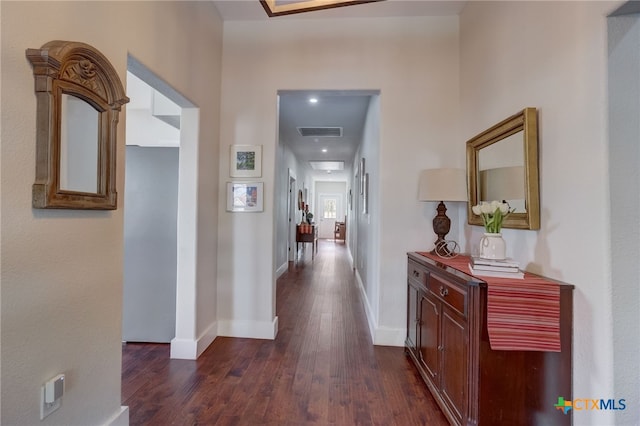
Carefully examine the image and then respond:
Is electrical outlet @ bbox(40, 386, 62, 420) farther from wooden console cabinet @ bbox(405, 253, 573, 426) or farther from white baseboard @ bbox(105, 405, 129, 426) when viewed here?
wooden console cabinet @ bbox(405, 253, 573, 426)

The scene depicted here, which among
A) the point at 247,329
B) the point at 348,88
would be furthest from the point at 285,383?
the point at 348,88

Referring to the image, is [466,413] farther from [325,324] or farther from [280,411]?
[325,324]

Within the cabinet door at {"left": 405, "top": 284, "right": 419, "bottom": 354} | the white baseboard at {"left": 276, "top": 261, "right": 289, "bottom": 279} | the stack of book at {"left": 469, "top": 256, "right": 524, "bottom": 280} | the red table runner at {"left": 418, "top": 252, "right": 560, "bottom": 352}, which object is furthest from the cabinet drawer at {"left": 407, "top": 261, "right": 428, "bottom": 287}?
the white baseboard at {"left": 276, "top": 261, "right": 289, "bottom": 279}

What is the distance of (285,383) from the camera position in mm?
2021

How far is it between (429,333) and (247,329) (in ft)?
5.47

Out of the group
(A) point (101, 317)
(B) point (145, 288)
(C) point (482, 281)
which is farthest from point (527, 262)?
(B) point (145, 288)

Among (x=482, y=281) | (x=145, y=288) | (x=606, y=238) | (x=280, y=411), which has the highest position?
(x=606, y=238)

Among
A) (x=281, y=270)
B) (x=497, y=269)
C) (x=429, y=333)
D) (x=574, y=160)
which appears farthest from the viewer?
(x=281, y=270)

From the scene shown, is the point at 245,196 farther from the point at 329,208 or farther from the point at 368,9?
the point at 329,208

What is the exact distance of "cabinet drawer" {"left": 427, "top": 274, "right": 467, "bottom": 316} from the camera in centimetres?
151

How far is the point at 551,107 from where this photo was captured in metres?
1.46

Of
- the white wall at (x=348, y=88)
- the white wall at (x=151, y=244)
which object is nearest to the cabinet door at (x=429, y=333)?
the white wall at (x=348, y=88)

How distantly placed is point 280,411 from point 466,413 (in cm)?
104

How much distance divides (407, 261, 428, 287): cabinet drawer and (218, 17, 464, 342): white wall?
0.67 feet
